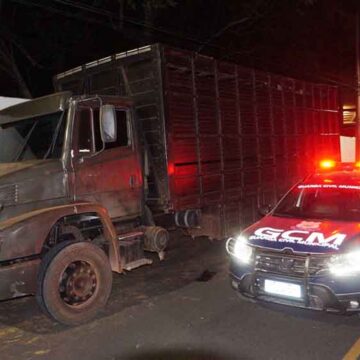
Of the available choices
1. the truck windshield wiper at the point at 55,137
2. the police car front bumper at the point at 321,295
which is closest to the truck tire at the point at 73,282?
the truck windshield wiper at the point at 55,137

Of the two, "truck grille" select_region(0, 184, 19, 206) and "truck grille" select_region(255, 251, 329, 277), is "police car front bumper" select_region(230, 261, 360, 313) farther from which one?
"truck grille" select_region(0, 184, 19, 206)

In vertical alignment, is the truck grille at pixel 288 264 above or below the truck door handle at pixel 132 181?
below

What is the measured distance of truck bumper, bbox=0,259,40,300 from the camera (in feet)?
17.6

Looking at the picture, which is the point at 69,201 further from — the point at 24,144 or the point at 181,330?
the point at 181,330

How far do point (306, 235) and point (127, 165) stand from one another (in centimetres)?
262

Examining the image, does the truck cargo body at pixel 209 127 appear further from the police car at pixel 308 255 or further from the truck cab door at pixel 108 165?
the police car at pixel 308 255

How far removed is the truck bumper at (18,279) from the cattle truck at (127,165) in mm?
11

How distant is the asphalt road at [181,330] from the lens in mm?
4805

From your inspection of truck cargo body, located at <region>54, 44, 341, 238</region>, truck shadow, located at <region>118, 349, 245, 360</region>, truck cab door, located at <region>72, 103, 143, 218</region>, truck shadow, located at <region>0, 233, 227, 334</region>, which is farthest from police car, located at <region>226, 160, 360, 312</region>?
truck cargo body, located at <region>54, 44, 341, 238</region>

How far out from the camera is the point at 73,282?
5.85m

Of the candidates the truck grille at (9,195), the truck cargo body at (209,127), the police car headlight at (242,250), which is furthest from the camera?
the truck cargo body at (209,127)

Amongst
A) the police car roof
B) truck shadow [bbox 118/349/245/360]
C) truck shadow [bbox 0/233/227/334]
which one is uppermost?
the police car roof

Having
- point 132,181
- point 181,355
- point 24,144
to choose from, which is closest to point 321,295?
point 181,355

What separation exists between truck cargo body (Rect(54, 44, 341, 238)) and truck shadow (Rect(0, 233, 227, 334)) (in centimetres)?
56
